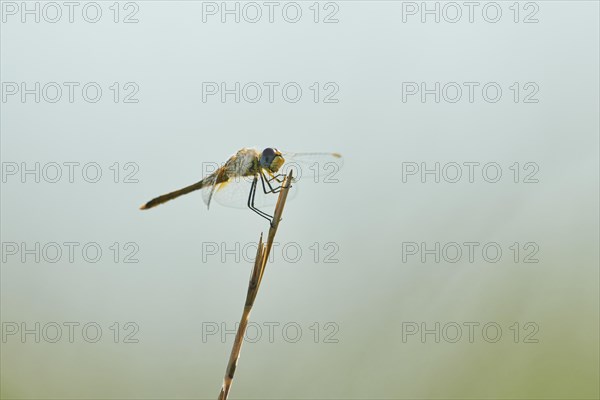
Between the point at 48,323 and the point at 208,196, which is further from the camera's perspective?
the point at 48,323

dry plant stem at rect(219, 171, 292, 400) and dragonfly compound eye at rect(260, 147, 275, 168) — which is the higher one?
dragonfly compound eye at rect(260, 147, 275, 168)

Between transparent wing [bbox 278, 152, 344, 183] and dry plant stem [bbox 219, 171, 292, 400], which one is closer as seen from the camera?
dry plant stem [bbox 219, 171, 292, 400]

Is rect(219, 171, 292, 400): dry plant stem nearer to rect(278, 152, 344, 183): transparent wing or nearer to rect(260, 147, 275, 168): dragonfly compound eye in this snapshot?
rect(260, 147, 275, 168): dragonfly compound eye

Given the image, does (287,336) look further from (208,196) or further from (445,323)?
(208,196)

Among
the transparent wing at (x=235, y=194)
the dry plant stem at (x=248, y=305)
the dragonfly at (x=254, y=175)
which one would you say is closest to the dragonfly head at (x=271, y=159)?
the dragonfly at (x=254, y=175)

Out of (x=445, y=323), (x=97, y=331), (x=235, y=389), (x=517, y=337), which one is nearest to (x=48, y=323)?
(x=97, y=331)

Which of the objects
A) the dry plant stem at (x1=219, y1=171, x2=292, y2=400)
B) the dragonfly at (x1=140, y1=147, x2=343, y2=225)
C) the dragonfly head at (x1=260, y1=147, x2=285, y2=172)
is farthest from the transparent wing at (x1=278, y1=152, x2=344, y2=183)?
the dry plant stem at (x1=219, y1=171, x2=292, y2=400)

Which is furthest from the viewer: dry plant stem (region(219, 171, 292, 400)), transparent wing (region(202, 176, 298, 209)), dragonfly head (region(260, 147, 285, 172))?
transparent wing (region(202, 176, 298, 209))

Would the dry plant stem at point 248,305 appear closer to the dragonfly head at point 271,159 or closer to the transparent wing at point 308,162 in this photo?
the dragonfly head at point 271,159
